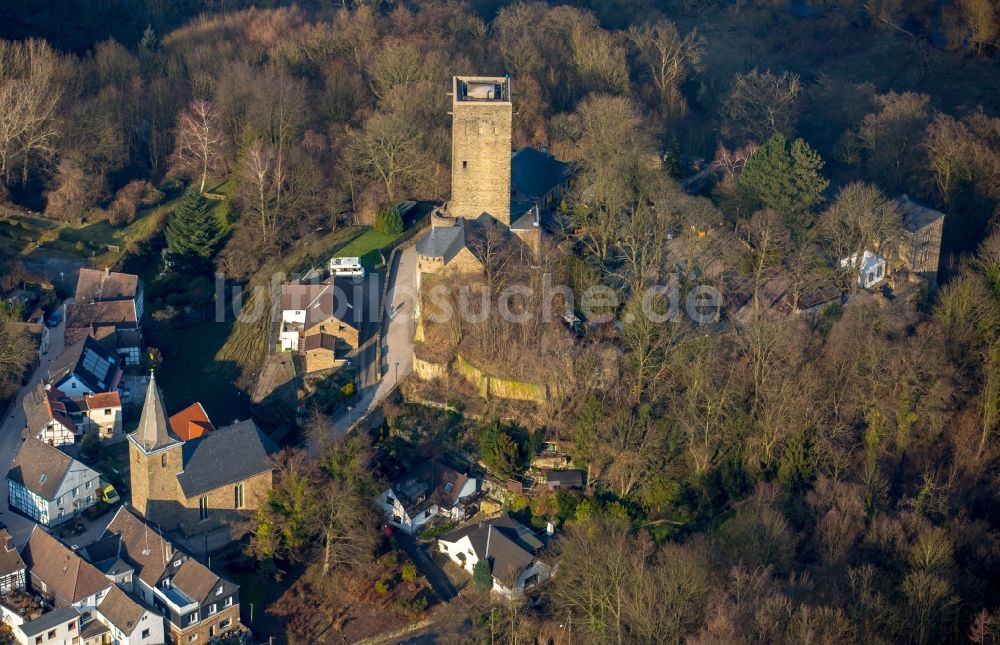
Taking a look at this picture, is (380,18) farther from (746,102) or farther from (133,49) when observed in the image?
(746,102)

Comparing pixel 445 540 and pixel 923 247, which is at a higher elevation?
pixel 923 247

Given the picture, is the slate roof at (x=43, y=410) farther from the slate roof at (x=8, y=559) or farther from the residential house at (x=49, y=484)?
the slate roof at (x=8, y=559)

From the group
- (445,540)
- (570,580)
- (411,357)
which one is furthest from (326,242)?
(570,580)

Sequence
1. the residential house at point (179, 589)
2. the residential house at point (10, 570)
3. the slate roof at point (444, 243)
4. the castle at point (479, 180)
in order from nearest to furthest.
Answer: the residential house at point (179, 589), the residential house at point (10, 570), the slate roof at point (444, 243), the castle at point (479, 180)

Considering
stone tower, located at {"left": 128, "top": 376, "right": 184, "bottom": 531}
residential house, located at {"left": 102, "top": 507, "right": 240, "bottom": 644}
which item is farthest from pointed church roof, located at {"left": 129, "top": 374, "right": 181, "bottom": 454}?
residential house, located at {"left": 102, "top": 507, "right": 240, "bottom": 644}

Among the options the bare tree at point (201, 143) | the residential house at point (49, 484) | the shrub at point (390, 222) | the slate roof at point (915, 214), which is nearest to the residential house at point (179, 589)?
the residential house at point (49, 484)

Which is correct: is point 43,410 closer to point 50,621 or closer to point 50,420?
point 50,420
